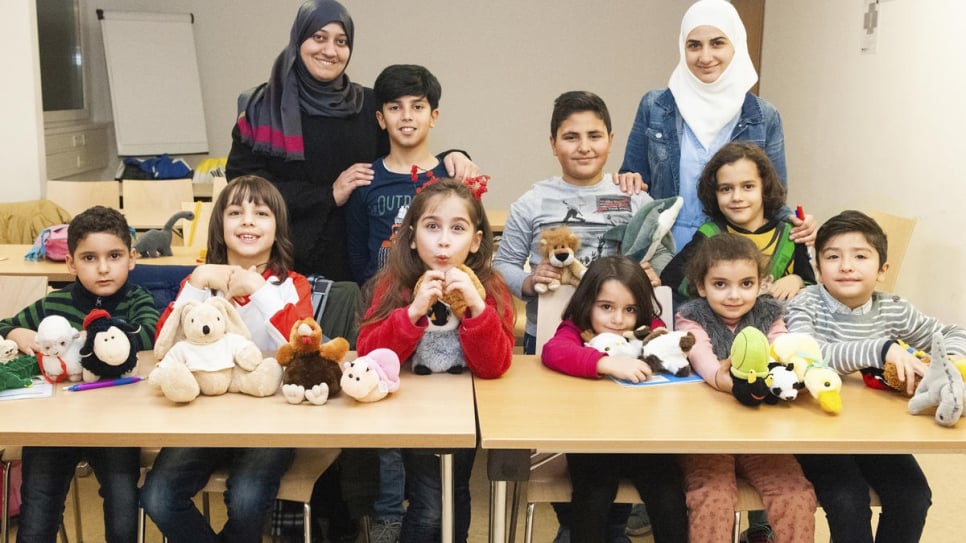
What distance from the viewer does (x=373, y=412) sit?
6.04 feet

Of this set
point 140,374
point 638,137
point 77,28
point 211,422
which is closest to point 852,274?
point 638,137

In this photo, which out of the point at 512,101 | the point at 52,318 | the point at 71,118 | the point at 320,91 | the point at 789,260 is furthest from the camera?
the point at 512,101

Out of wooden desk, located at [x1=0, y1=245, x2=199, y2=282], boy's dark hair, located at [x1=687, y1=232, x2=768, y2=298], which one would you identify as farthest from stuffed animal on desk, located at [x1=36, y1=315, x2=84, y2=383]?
boy's dark hair, located at [x1=687, y1=232, x2=768, y2=298]

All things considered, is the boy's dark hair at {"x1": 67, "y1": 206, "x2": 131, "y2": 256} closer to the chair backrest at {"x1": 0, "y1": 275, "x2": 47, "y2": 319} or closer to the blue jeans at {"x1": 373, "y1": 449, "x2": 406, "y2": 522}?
the chair backrest at {"x1": 0, "y1": 275, "x2": 47, "y2": 319}

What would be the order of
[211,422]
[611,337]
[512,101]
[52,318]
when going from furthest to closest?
[512,101] < [611,337] < [52,318] < [211,422]

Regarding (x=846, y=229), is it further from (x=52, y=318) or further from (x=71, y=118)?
(x=71, y=118)

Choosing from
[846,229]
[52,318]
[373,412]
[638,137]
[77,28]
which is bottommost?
[373,412]

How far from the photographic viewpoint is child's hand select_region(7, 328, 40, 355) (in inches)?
83.1

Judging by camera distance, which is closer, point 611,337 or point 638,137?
point 611,337

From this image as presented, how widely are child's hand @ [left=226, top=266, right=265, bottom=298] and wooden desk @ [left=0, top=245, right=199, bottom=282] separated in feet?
4.28

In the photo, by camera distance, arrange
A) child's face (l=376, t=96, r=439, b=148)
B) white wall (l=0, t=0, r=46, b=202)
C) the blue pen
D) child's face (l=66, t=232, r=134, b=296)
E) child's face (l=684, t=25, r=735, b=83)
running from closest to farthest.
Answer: the blue pen < child's face (l=66, t=232, r=134, b=296) < child's face (l=376, t=96, r=439, b=148) < child's face (l=684, t=25, r=735, b=83) < white wall (l=0, t=0, r=46, b=202)

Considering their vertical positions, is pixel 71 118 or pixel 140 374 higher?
pixel 71 118

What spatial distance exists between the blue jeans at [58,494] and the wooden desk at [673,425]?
87 cm

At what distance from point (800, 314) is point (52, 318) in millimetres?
1812
